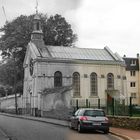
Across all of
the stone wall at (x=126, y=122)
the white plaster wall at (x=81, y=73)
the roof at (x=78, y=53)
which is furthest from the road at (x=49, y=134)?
the roof at (x=78, y=53)

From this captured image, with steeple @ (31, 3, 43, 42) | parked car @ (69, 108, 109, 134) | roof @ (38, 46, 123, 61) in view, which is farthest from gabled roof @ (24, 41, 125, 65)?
parked car @ (69, 108, 109, 134)

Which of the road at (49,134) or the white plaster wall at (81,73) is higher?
the white plaster wall at (81,73)

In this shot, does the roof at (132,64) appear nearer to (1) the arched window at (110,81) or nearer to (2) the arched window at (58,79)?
(1) the arched window at (110,81)

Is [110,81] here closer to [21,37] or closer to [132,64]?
[21,37]

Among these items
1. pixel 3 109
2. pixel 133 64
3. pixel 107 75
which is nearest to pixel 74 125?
pixel 107 75

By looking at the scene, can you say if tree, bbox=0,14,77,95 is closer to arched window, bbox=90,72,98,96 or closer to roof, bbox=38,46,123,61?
roof, bbox=38,46,123,61

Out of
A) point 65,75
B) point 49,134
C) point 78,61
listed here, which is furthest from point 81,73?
point 49,134

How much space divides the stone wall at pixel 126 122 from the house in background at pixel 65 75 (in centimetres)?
2751

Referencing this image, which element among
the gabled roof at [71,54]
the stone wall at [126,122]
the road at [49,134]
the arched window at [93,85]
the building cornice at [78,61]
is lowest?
the road at [49,134]

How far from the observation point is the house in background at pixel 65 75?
60.7 meters

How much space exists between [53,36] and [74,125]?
5071 centimetres

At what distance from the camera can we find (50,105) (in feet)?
195

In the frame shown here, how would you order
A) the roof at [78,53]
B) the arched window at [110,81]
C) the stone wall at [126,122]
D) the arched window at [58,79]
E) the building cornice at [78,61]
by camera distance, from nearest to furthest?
the stone wall at [126,122] → the building cornice at [78,61] → the arched window at [58,79] → the roof at [78,53] → the arched window at [110,81]

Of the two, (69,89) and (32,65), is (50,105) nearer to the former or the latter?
(69,89)
